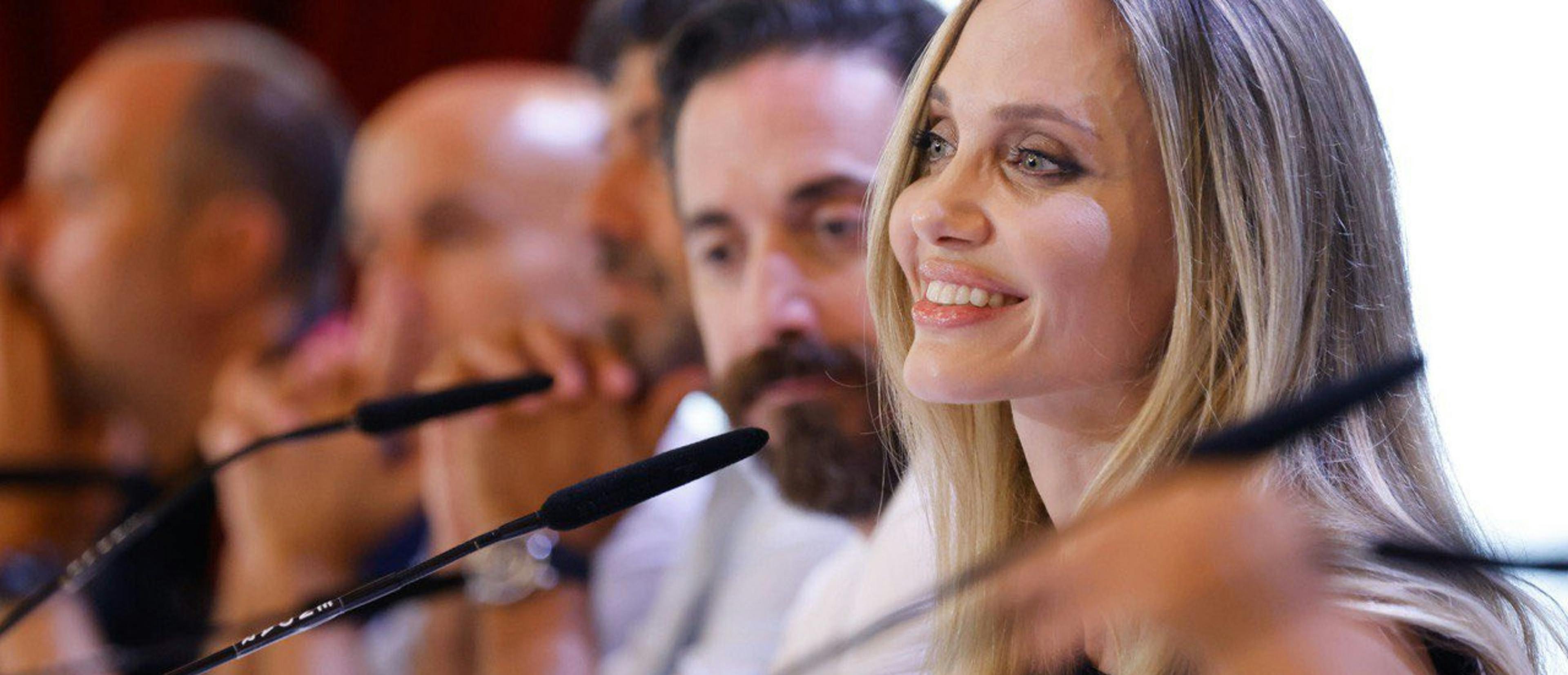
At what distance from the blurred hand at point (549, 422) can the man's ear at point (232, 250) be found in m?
0.64

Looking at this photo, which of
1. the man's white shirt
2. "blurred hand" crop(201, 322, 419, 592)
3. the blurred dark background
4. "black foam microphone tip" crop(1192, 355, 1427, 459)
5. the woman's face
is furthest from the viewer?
the blurred dark background

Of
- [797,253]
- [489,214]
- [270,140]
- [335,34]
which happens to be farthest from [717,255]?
[335,34]

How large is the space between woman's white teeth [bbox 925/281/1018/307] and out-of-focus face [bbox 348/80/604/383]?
3.28ft

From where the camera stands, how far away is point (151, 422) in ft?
8.36

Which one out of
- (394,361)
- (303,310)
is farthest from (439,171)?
(303,310)

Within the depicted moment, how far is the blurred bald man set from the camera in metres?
1.90

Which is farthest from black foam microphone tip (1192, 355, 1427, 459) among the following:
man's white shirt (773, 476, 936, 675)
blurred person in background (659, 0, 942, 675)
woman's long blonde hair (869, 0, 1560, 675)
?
blurred person in background (659, 0, 942, 675)

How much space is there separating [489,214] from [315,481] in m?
0.50

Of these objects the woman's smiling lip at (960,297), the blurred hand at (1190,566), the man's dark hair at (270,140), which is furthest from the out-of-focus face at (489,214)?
the blurred hand at (1190,566)

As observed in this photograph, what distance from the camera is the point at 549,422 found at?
1894 millimetres

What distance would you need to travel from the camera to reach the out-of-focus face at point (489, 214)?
201 centimetres

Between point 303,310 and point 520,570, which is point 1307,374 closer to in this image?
point 520,570

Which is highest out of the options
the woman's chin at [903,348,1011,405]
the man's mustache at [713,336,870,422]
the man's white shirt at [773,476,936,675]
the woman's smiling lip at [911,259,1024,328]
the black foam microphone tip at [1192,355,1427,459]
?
the man's mustache at [713,336,870,422]

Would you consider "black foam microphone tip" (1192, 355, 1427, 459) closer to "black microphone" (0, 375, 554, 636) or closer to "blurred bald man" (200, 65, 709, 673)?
"black microphone" (0, 375, 554, 636)
